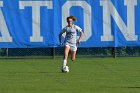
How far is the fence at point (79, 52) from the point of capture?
96.3 feet

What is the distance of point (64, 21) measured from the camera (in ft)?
92.1

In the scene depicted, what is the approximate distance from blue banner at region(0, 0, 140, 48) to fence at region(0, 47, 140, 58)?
108cm

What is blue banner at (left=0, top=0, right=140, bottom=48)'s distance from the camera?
2773cm

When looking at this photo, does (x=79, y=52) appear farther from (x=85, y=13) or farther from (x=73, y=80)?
(x=73, y=80)

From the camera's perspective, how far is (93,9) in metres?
28.3

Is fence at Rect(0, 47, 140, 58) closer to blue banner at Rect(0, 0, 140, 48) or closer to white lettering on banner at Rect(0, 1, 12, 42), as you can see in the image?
blue banner at Rect(0, 0, 140, 48)

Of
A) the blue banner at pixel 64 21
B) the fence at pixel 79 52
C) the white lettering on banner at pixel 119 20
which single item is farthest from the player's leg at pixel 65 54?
the fence at pixel 79 52

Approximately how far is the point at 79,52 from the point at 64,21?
108 inches

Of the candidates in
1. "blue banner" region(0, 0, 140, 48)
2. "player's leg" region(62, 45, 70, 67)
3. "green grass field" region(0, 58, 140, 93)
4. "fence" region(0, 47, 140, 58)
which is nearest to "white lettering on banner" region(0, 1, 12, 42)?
"blue banner" region(0, 0, 140, 48)

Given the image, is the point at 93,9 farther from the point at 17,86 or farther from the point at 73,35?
the point at 17,86

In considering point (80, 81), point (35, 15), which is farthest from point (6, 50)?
point (80, 81)

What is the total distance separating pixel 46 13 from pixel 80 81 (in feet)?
38.9

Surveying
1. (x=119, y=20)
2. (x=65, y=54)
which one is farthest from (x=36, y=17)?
(x=65, y=54)

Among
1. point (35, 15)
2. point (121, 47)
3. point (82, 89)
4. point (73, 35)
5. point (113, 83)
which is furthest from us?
point (121, 47)
